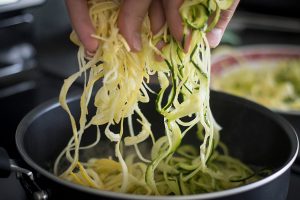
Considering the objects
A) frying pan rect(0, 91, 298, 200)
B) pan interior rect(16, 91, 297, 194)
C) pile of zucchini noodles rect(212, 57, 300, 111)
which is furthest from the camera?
pile of zucchini noodles rect(212, 57, 300, 111)

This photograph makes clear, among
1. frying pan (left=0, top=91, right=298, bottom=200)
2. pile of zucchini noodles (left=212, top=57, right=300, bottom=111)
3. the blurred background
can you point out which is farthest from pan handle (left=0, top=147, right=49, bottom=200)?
pile of zucchini noodles (left=212, top=57, right=300, bottom=111)

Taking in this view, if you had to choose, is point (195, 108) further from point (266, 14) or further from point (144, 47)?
point (266, 14)

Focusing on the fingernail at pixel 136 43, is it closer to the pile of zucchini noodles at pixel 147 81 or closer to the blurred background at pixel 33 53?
the pile of zucchini noodles at pixel 147 81

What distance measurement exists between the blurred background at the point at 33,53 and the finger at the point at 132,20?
12.2 inches

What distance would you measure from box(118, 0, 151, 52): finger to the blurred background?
31 centimetres

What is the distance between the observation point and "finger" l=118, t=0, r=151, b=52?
59cm

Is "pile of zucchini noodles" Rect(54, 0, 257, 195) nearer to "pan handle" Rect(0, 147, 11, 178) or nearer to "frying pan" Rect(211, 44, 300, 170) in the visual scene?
"pan handle" Rect(0, 147, 11, 178)

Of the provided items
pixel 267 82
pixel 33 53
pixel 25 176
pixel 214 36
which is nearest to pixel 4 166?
pixel 25 176

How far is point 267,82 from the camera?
1274 mm

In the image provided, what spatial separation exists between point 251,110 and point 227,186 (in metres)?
0.13

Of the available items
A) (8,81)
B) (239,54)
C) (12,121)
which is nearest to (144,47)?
(12,121)

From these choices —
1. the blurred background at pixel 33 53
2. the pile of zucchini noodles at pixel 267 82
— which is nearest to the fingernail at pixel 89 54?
the blurred background at pixel 33 53

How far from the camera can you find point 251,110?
79 cm

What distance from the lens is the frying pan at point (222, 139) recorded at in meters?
0.57
